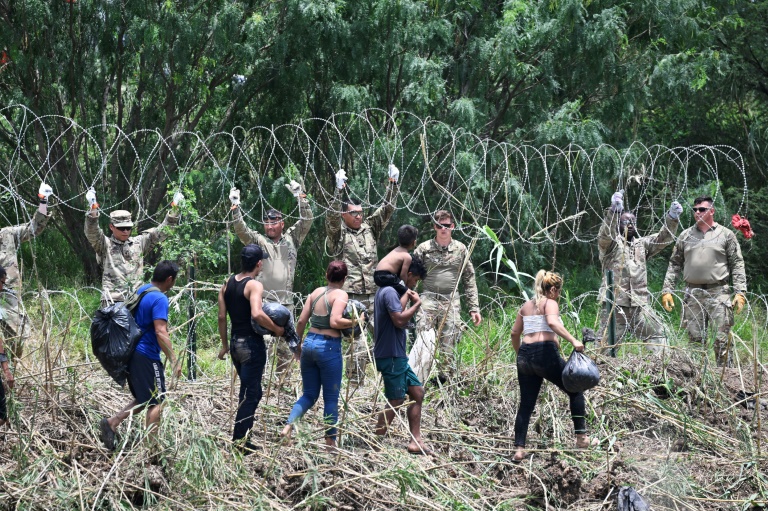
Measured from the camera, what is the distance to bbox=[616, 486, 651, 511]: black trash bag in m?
5.55

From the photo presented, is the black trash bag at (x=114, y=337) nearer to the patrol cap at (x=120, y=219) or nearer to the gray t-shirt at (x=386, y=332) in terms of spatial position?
the gray t-shirt at (x=386, y=332)

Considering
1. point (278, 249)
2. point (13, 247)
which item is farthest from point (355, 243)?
point (13, 247)

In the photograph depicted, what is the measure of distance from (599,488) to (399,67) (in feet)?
20.2

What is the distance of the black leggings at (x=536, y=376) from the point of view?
6242 millimetres

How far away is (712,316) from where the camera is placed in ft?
28.6

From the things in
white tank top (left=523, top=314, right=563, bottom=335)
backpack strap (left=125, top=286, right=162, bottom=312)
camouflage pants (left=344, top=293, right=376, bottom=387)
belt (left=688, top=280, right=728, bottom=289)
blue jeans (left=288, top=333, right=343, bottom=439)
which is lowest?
camouflage pants (left=344, top=293, right=376, bottom=387)

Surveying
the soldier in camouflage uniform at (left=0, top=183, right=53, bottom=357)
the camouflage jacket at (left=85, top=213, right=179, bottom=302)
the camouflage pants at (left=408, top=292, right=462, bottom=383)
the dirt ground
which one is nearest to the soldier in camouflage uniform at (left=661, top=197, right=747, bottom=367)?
the dirt ground

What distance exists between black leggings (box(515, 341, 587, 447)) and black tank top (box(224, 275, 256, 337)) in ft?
5.68

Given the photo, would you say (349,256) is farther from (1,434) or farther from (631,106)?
(631,106)

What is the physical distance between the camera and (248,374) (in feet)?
19.6

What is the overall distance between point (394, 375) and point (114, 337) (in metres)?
1.75

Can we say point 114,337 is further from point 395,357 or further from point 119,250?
point 119,250

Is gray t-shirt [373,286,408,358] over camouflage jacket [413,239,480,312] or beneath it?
over

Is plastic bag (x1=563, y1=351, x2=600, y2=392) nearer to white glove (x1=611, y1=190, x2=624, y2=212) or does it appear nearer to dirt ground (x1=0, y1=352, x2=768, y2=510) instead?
dirt ground (x1=0, y1=352, x2=768, y2=510)
